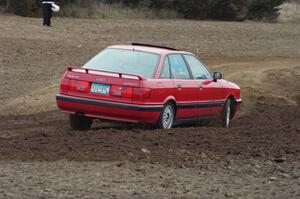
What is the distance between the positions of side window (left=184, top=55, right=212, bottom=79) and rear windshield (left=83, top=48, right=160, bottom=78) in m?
1.10

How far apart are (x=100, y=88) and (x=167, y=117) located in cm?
134

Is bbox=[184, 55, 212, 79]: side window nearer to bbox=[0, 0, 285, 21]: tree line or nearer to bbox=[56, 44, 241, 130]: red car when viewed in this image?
bbox=[56, 44, 241, 130]: red car

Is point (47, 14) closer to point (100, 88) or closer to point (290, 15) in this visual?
point (100, 88)

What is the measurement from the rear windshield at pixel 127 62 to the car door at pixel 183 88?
1.57ft

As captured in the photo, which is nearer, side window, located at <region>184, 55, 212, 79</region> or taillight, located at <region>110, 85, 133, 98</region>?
taillight, located at <region>110, 85, 133, 98</region>

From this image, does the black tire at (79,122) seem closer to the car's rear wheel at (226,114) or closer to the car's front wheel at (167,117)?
the car's front wheel at (167,117)

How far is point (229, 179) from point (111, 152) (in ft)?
5.85

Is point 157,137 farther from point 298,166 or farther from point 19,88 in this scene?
point 19,88

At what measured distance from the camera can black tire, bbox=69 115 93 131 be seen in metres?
13.3

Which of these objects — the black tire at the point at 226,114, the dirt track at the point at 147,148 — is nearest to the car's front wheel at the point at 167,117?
the dirt track at the point at 147,148

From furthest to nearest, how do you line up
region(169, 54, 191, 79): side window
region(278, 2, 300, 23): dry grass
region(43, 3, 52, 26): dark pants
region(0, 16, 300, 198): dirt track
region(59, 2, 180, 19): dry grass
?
region(278, 2, 300, 23): dry grass → region(59, 2, 180, 19): dry grass → region(43, 3, 52, 26): dark pants → region(169, 54, 191, 79): side window → region(0, 16, 300, 198): dirt track

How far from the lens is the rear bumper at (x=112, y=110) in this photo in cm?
1237

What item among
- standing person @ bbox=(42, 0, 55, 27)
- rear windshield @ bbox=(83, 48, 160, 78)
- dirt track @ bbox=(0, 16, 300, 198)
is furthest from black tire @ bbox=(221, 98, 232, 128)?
standing person @ bbox=(42, 0, 55, 27)

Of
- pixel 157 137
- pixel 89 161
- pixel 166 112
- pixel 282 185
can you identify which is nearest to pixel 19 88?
pixel 166 112
